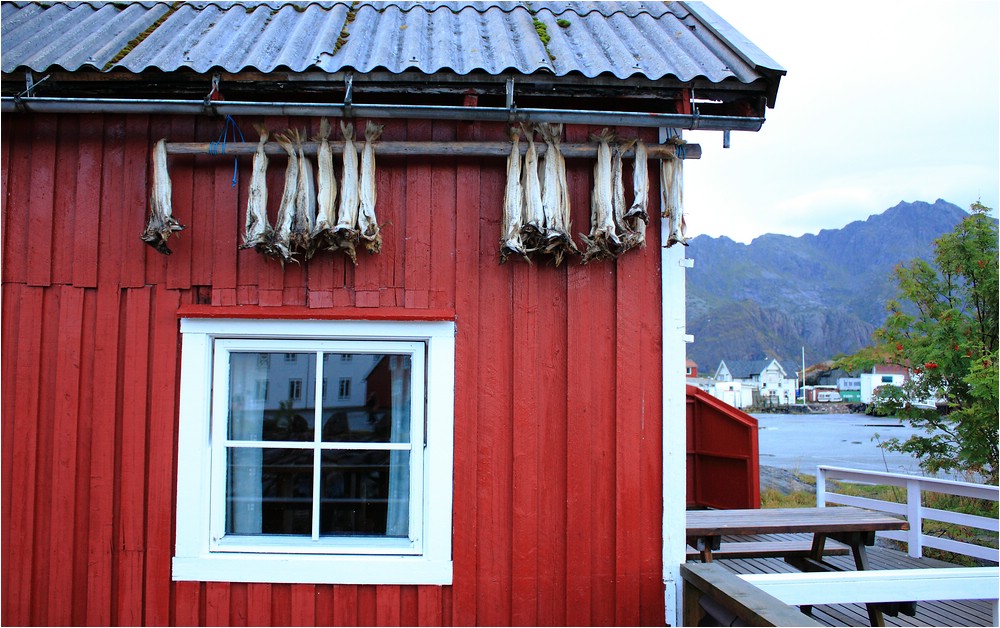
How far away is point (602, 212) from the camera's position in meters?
3.48

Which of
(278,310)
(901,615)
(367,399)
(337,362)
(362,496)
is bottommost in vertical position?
(901,615)

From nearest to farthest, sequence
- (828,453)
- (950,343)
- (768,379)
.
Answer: (950,343)
(828,453)
(768,379)

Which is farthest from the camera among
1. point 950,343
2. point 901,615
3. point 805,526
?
point 950,343

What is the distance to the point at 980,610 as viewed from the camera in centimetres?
506

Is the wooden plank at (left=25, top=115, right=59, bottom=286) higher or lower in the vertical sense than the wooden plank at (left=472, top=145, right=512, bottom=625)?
higher

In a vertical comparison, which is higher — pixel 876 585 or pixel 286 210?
pixel 286 210

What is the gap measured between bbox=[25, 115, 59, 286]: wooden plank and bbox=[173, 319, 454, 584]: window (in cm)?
80

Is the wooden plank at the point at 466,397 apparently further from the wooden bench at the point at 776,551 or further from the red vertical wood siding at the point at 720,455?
the red vertical wood siding at the point at 720,455

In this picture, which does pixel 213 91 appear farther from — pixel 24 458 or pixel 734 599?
pixel 734 599

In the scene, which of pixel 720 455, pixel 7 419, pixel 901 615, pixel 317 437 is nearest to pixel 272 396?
pixel 317 437

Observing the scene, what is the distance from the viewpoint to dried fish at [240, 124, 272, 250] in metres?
3.41

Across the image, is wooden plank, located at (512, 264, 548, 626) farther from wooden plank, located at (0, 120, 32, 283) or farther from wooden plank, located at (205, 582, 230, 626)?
wooden plank, located at (0, 120, 32, 283)

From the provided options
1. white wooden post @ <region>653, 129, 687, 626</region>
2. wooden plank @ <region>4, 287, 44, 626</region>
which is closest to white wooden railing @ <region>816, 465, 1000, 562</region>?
white wooden post @ <region>653, 129, 687, 626</region>

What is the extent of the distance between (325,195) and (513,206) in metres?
0.90
